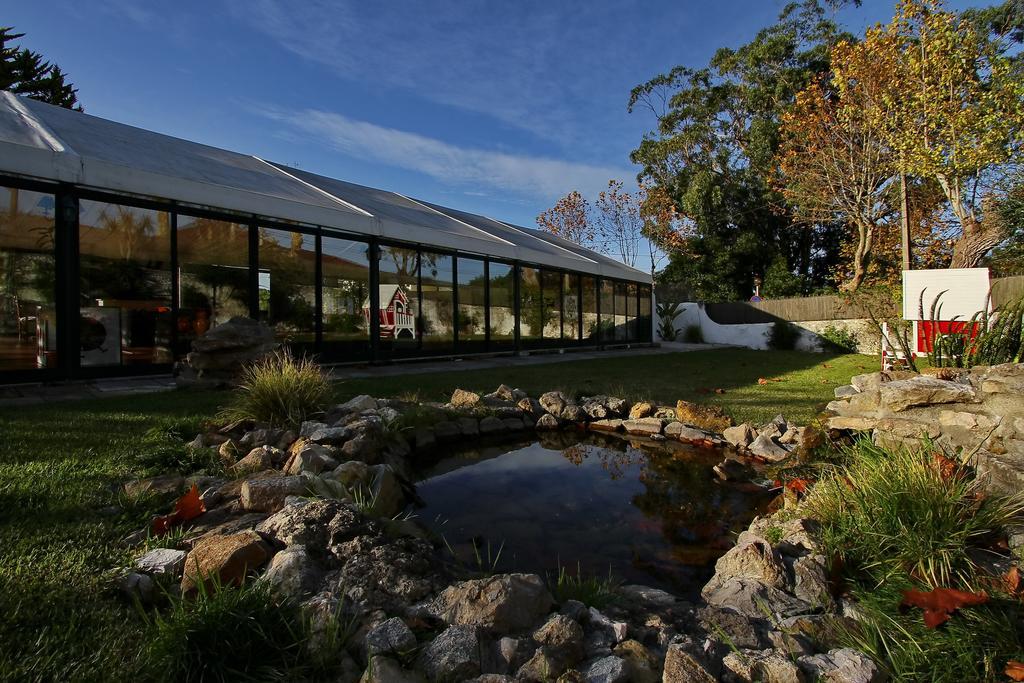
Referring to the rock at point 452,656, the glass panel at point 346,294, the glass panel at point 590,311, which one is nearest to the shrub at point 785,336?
the glass panel at point 590,311

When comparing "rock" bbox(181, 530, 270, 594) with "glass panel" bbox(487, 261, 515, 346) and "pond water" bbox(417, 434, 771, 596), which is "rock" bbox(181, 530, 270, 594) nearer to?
"pond water" bbox(417, 434, 771, 596)

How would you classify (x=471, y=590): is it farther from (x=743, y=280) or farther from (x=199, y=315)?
(x=743, y=280)

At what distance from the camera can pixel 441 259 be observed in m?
10.9

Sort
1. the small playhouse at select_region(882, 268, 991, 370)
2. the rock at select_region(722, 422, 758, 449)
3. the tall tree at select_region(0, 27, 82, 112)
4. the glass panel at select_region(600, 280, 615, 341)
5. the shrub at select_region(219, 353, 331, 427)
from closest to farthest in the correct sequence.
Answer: the shrub at select_region(219, 353, 331, 427)
the rock at select_region(722, 422, 758, 449)
the small playhouse at select_region(882, 268, 991, 370)
the glass panel at select_region(600, 280, 615, 341)
the tall tree at select_region(0, 27, 82, 112)

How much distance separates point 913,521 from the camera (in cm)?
221

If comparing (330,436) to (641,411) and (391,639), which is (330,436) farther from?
(641,411)

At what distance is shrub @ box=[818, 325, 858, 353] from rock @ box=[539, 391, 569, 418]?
12.3 metres

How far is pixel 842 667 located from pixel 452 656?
1.16 m

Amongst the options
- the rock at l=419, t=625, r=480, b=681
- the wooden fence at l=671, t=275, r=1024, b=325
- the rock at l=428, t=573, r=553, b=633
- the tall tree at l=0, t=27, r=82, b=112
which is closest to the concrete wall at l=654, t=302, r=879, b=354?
the wooden fence at l=671, t=275, r=1024, b=325

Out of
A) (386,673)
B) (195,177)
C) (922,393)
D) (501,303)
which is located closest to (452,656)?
(386,673)

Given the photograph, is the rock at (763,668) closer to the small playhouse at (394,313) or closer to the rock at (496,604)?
A: the rock at (496,604)

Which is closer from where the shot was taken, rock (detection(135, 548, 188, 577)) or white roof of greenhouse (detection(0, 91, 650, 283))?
rock (detection(135, 548, 188, 577))

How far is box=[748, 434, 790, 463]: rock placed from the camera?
4234 mm

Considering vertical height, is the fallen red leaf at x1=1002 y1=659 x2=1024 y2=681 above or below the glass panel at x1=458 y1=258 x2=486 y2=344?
below
